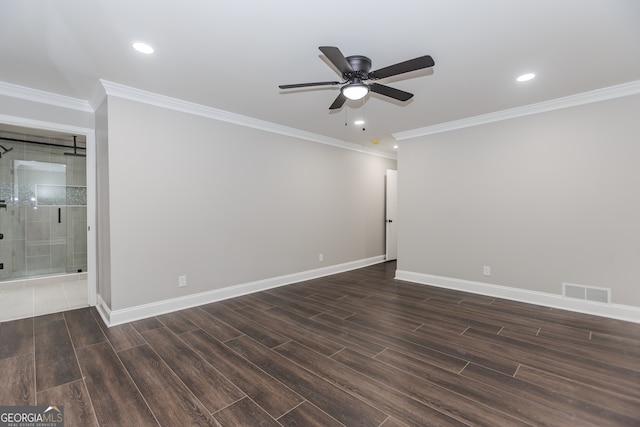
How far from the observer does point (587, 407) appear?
5.90 ft

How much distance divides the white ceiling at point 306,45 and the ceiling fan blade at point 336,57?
0.27m

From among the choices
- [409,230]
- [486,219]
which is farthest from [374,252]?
[486,219]

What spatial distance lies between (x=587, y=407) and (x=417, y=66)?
8.28 ft

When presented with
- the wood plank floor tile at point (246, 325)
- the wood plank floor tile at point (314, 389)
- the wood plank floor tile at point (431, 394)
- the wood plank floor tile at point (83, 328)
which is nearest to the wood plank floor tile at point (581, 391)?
the wood plank floor tile at point (431, 394)

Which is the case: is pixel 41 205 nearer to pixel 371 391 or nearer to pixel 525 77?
pixel 371 391

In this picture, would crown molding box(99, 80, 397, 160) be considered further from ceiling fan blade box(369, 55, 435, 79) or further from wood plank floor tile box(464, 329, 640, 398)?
wood plank floor tile box(464, 329, 640, 398)

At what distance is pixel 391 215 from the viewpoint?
6586 millimetres

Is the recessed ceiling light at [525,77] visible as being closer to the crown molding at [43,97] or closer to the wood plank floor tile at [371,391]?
the wood plank floor tile at [371,391]

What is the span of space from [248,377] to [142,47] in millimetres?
2778

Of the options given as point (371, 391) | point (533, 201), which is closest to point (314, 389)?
point (371, 391)

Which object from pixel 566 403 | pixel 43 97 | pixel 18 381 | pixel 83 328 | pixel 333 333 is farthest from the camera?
pixel 43 97

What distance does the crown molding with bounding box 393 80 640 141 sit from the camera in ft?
10.4

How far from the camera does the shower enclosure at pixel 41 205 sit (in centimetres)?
480

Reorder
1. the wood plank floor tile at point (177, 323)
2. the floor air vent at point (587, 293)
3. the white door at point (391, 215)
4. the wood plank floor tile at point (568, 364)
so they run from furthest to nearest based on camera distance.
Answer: the white door at point (391, 215) < the floor air vent at point (587, 293) < the wood plank floor tile at point (177, 323) < the wood plank floor tile at point (568, 364)
